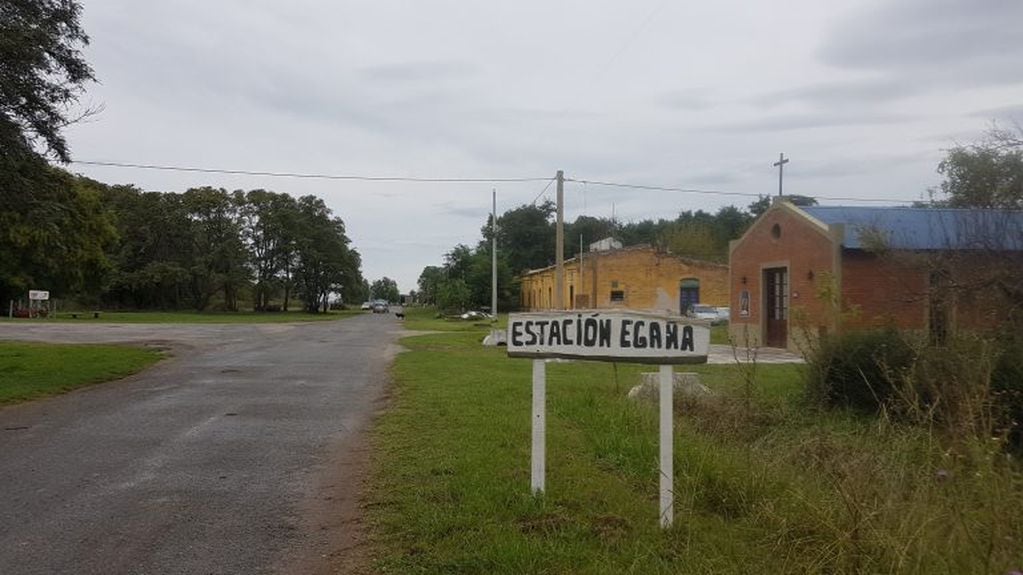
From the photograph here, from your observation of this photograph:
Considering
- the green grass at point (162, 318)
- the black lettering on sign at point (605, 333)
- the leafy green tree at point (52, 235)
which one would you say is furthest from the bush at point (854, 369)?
the green grass at point (162, 318)

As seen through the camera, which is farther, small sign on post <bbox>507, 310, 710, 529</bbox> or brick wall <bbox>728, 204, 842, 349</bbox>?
brick wall <bbox>728, 204, 842, 349</bbox>

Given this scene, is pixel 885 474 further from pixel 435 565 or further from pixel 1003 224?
pixel 1003 224

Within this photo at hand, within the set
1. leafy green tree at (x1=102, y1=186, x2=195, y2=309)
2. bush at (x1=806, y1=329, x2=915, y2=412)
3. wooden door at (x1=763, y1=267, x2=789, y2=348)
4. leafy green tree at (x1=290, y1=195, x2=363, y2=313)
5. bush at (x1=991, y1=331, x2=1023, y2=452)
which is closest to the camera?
bush at (x1=991, y1=331, x2=1023, y2=452)

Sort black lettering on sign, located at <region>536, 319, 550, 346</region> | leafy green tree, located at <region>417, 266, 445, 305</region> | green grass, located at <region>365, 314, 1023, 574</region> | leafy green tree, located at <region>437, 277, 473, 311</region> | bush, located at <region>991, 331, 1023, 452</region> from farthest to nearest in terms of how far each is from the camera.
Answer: leafy green tree, located at <region>417, 266, 445, 305</region>, leafy green tree, located at <region>437, 277, 473, 311</region>, bush, located at <region>991, 331, 1023, 452</region>, black lettering on sign, located at <region>536, 319, 550, 346</region>, green grass, located at <region>365, 314, 1023, 574</region>

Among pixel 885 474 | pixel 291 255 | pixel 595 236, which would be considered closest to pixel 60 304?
pixel 291 255

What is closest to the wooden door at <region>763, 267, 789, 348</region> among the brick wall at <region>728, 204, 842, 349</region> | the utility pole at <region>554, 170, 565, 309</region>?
→ the brick wall at <region>728, 204, 842, 349</region>

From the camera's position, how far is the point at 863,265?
82.7 ft

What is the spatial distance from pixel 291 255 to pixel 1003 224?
72.9 metres

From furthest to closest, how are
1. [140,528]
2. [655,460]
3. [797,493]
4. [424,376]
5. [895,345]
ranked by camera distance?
[424,376], [895,345], [655,460], [140,528], [797,493]

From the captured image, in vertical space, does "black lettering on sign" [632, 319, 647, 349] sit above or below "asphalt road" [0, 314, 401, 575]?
above

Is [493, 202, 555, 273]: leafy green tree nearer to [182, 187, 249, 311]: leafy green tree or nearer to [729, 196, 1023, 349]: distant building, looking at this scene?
[182, 187, 249, 311]: leafy green tree

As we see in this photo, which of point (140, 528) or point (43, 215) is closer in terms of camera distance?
point (140, 528)

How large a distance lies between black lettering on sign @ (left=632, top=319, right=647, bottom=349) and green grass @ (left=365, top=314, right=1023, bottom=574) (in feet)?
3.55

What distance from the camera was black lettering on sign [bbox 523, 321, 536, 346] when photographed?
600 centimetres
